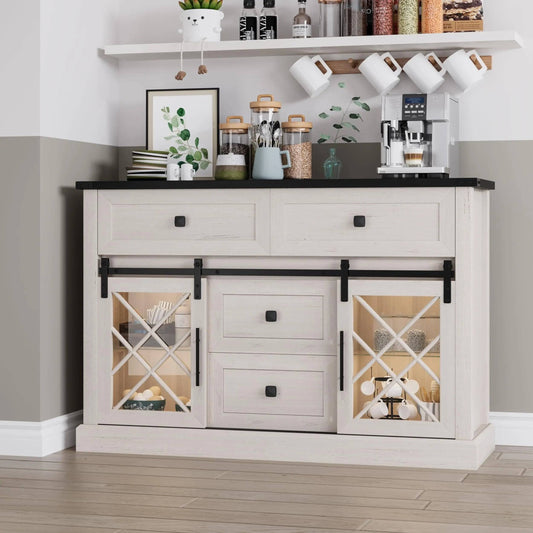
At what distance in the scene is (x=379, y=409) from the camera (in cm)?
376

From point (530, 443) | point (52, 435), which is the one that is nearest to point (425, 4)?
point (530, 443)

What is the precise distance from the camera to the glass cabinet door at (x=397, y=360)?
12.1 ft

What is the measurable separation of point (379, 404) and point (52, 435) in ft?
3.91

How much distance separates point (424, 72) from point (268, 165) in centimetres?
72

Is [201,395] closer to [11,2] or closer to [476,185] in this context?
[476,185]

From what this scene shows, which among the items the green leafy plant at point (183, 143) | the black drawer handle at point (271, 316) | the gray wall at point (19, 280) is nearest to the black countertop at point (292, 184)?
the gray wall at point (19, 280)

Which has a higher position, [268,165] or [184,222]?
[268,165]

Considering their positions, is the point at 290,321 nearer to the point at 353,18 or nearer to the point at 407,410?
the point at 407,410

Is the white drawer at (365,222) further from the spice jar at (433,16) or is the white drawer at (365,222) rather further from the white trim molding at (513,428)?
the white trim molding at (513,428)

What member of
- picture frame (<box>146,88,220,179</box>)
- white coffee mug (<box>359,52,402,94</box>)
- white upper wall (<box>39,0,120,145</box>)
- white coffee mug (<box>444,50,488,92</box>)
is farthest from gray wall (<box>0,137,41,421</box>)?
white coffee mug (<box>444,50,488,92</box>)

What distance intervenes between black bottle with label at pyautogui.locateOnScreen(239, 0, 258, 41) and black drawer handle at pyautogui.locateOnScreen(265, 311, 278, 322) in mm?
1108

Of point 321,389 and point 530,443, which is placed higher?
point 321,389

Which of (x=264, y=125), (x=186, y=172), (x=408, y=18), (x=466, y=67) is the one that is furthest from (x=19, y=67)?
(x=466, y=67)

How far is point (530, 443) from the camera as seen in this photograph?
4.11 meters
